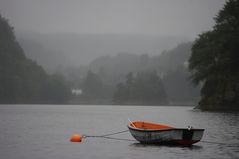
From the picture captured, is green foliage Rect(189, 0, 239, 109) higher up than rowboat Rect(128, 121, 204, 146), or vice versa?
green foliage Rect(189, 0, 239, 109)

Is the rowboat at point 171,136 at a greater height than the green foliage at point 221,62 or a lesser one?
lesser

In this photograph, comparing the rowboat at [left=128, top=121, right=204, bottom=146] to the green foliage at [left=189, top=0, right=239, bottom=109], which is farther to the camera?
the green foliage at [left=189, top=0, right=239, bottom=109]

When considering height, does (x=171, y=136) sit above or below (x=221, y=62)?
below

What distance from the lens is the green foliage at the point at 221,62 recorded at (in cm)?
12306

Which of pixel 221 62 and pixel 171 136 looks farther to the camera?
pixel 221 62

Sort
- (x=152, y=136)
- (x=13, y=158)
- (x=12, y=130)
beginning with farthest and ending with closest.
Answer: (x=12, y=130)
(x=152, y=136)
(x=13, y=158)

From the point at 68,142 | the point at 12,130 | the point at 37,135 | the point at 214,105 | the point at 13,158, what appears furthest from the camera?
the point at 214,105

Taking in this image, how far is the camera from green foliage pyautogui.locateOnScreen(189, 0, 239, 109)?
12306cm

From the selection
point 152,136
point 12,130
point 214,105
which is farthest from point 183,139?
point 214,105

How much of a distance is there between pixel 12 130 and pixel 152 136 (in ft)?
76.4

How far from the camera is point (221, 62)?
125 metres

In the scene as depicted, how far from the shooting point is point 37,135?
6103cm

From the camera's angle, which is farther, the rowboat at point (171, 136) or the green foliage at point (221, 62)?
the green foliage at point (221, 62)

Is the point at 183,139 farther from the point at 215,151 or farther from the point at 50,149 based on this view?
the point at 50,149
